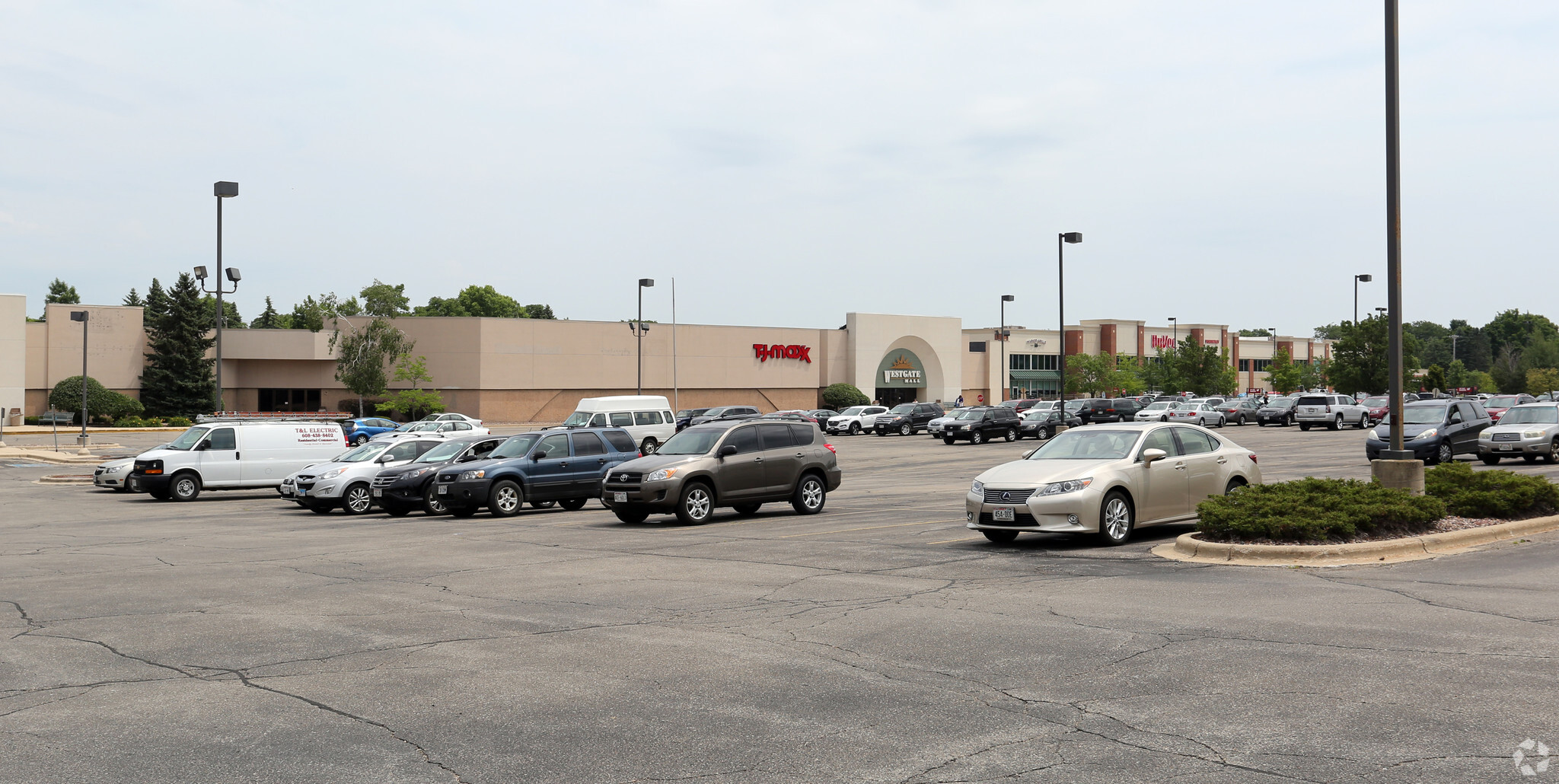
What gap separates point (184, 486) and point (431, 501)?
903 centimetres

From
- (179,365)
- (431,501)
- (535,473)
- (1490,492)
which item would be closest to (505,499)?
(535,473)

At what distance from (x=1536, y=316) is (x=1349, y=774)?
21839 cm

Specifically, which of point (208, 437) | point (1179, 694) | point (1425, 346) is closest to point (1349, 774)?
point (1179, 694)

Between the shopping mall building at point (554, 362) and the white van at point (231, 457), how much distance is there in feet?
139

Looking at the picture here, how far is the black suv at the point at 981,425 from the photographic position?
50344 mm

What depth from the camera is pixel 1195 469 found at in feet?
49.6

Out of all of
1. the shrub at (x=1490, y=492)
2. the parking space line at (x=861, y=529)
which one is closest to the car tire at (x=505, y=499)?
the parking space line at (x=861, y=529)

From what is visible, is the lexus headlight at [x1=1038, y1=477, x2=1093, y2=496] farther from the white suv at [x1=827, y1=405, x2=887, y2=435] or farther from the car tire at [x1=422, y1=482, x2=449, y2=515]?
the white suv at [x1=827, y1=405, x2=887, y2=435]

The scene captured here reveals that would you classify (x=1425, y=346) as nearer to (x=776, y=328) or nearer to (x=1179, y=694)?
(x=776, y=328)

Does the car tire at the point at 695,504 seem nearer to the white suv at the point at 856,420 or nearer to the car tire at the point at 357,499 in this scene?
the car tire at the point at 357,499

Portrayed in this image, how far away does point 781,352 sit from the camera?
90312 mm

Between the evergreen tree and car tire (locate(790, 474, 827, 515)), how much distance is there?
6037cm

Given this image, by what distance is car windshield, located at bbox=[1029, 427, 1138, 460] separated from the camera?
14.6 m

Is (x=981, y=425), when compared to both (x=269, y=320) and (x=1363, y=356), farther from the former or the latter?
(x=269, y=320)
